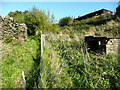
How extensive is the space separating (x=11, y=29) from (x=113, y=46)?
639 centimetres

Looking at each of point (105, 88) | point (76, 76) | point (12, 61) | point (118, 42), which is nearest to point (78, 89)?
point (76, 76)

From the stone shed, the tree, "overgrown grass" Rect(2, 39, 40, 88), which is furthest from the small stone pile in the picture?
the stone shed

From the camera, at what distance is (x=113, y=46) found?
198 inches

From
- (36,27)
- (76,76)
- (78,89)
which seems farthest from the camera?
(36,27)

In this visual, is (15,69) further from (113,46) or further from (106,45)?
(113,46)

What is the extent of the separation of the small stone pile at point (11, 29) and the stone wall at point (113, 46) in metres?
5.77

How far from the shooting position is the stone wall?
4.83 meters

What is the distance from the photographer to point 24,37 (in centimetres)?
633

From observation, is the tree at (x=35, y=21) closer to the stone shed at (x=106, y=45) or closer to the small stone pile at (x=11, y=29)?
the small stone pile at (x=11, y=29)

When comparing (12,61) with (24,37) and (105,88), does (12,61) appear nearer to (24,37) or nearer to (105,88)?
(24,37)

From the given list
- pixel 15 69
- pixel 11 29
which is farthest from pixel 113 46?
pixel 11 29

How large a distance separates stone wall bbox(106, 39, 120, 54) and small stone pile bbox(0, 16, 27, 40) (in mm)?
5768

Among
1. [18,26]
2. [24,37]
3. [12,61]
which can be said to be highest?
[18,26]

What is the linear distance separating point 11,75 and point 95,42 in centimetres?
488
